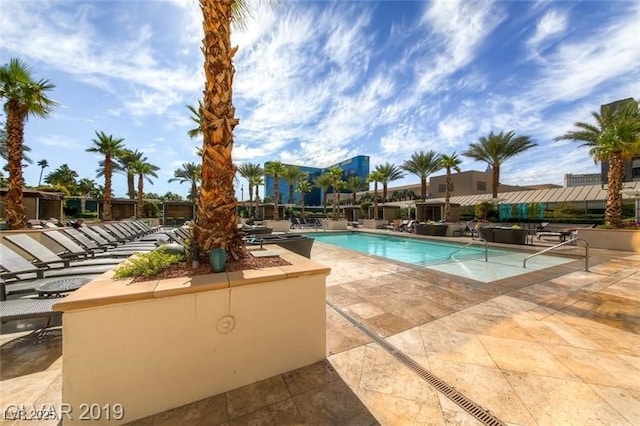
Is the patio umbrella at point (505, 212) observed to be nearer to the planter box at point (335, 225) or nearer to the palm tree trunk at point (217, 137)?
the planter box at point (335, 225)

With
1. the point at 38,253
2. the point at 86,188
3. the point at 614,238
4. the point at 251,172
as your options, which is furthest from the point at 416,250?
the point at 86,188

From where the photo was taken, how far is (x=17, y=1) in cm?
468

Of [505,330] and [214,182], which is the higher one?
[214,182]

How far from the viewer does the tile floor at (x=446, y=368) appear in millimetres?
1941

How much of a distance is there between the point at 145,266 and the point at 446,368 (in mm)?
3357

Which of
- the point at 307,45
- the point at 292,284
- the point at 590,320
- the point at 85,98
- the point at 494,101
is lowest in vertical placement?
the point at 590,320

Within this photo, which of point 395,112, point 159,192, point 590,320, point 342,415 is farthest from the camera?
point 159,192

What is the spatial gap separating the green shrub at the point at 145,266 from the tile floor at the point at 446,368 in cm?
107

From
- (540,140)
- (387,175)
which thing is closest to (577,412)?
(540,140)

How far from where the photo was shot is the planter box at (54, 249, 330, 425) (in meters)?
1.78

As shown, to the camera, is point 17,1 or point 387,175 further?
point 387,175

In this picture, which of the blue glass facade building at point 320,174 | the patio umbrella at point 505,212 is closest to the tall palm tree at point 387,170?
the patio umbrella at point 505,212

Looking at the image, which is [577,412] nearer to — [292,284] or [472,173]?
[292,284]

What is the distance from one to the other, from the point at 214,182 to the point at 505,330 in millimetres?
4337
